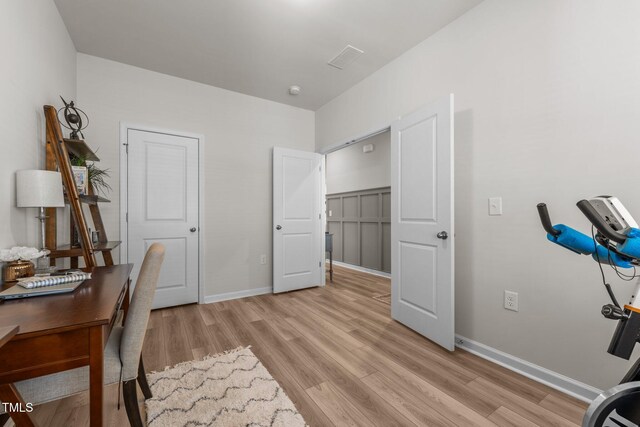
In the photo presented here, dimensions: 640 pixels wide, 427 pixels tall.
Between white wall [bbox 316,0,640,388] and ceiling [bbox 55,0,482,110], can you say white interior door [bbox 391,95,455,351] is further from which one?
ceiling [bbox 55,0,482,110]

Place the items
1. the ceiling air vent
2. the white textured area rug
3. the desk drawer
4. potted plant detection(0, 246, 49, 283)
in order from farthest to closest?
the ceiling air vent, the white textured area rug, potted plant detection(0, 246, 49, 283), the desk drawer

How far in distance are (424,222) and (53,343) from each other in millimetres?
2335

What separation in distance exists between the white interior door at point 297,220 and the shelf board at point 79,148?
1932 mm

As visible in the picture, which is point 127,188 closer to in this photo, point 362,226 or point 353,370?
point 353,370

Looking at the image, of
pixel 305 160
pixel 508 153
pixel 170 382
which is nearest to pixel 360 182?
pixel 305 160

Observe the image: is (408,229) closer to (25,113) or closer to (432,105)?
(432,105)

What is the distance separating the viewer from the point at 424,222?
7.82 feet

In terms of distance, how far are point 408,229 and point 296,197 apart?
1.81 m

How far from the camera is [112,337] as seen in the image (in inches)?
52.9

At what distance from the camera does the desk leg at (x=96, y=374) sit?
928 mm

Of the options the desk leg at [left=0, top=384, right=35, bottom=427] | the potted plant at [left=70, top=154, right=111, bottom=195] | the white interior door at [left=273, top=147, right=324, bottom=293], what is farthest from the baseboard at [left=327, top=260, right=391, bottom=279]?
the desk leg at [left=0, top=384, right=35, bottom=427]

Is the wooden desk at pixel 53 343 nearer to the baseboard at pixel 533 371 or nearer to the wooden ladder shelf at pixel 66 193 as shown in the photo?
the wooden ladder shelf at pixel 66 193

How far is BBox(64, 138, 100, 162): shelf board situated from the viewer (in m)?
2.06

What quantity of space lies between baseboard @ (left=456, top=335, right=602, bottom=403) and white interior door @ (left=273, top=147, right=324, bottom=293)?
2.17m
